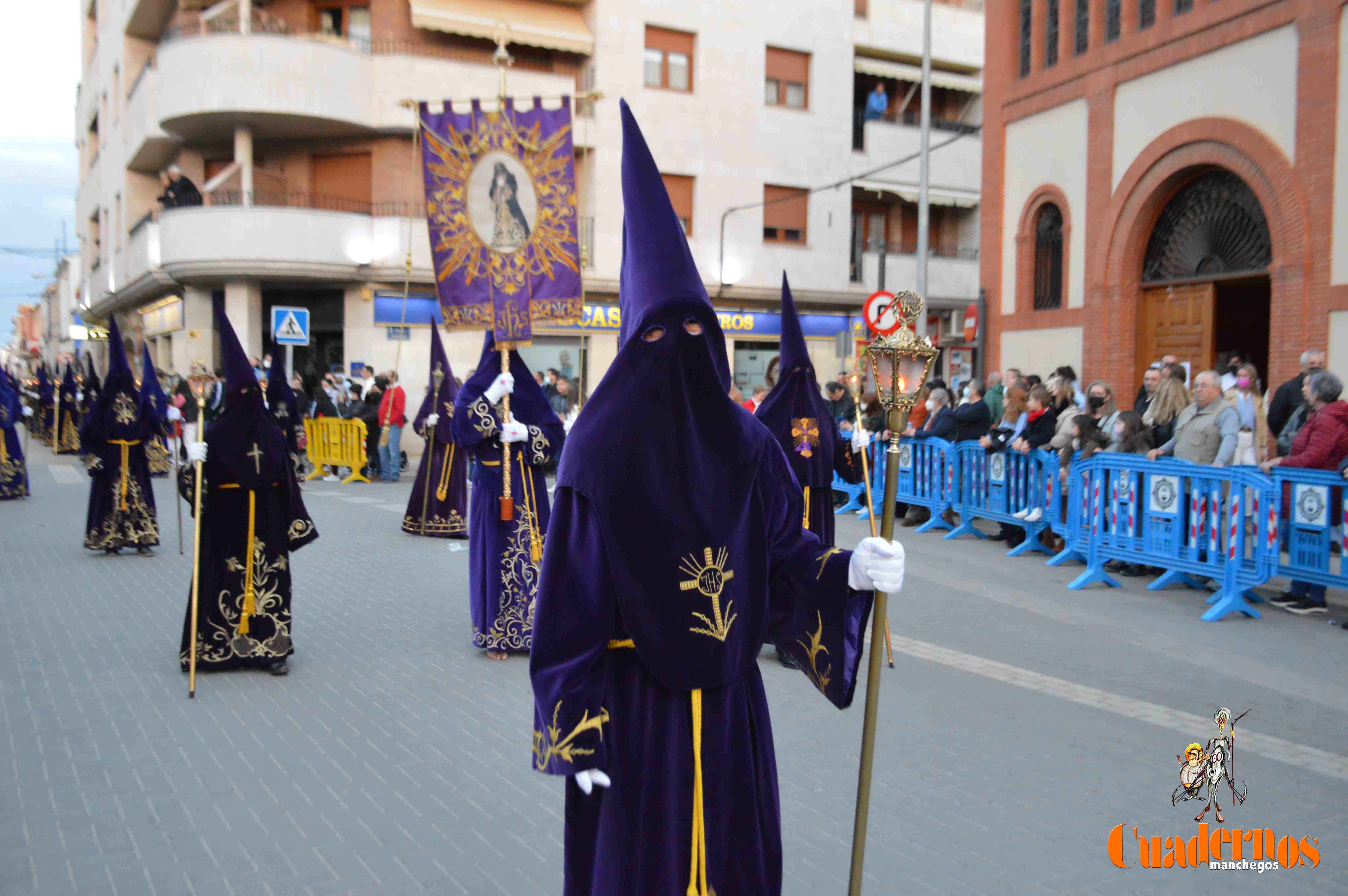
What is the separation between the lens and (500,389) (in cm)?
725

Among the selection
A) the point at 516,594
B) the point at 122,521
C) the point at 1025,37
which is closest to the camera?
the point at 516,594

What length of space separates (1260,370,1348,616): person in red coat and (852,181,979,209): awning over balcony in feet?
66.0

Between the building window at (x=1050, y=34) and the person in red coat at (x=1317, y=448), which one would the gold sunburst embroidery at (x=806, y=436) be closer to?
the person in red coat at (x=1317, y=448)

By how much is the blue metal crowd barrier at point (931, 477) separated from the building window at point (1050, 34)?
27.1 feet

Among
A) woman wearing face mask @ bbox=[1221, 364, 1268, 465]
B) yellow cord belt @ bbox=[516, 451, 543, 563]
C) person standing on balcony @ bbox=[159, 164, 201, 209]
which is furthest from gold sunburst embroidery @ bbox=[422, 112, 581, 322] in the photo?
person standing on balcony @ bbox=[159, 164, 201, 209]

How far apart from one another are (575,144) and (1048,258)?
9127 millimetres

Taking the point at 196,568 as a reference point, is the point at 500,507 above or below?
above

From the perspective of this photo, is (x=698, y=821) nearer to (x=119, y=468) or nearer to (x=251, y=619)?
(x=251, y=619)

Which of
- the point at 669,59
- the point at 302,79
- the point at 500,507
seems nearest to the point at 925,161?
the point at 669,59

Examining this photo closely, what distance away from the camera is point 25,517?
14312 millimetres

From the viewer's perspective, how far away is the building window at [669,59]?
83.7 ft

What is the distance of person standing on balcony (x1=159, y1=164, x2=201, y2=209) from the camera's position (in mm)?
23656

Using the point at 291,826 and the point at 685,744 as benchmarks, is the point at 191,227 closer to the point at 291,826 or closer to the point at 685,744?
the point at 291,826

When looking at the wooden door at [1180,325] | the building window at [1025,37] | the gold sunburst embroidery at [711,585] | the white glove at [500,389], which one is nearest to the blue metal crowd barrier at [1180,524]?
the white glove at [500,389]
